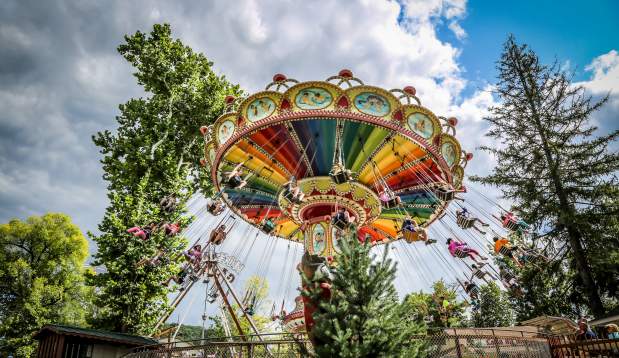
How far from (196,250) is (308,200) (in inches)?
158

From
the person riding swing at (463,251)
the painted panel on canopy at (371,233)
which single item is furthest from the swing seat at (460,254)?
the painted panel on canopy at (371,233)

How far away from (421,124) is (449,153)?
1617 mm

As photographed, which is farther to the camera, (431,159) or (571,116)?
(571,116)

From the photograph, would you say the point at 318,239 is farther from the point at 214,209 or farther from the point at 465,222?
the point at 465,222

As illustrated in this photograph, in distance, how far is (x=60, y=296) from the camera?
19.1m

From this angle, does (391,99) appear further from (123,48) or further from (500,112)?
(123,48)

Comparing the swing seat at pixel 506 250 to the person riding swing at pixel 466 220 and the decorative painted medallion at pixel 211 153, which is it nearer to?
the person riding swing at pixel 466 220

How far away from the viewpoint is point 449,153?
36.6ft

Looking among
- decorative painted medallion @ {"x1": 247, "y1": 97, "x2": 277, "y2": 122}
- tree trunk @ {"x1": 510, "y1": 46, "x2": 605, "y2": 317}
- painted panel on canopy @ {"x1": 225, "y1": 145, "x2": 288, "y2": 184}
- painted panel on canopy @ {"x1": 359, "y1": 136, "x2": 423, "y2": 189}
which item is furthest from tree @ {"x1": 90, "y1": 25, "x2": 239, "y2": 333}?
tree trunk @ {"x1": 510, "y1": 46, "x2": 605, "y2": 317}

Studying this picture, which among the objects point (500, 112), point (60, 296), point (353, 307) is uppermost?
point (500, 112)

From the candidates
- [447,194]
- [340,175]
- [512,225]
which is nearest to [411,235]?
[447,194]

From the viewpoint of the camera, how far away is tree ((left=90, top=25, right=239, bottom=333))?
1143 centimetres

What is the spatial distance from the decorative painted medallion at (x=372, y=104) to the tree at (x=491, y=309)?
974 inches

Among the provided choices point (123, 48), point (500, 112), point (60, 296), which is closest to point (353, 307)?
point (500, 112)
